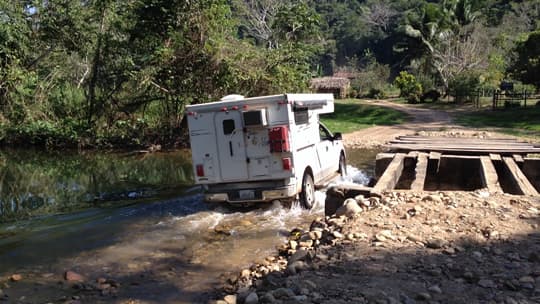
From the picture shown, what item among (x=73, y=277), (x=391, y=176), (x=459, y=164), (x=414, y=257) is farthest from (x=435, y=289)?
(x=459, y=164)

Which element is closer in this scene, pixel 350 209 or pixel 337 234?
pixel 337 234

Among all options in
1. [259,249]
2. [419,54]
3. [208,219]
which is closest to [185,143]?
[208,219]

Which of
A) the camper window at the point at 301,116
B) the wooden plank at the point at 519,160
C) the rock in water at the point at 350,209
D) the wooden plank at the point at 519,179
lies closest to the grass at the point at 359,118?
the camper window at the point at 301,116

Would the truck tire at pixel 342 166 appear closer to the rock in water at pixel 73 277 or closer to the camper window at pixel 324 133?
the camper window at pixel 324 133

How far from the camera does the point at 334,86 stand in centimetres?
6044

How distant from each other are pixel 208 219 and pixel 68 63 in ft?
64.5

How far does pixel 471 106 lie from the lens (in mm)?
37625

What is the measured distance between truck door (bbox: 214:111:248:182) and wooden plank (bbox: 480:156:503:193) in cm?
457

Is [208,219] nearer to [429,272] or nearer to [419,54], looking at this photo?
[429,272]

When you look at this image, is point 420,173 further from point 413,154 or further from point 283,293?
point 283,293

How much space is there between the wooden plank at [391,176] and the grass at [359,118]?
1561 cm

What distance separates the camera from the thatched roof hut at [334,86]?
2346 inches

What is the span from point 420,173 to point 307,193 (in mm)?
2449

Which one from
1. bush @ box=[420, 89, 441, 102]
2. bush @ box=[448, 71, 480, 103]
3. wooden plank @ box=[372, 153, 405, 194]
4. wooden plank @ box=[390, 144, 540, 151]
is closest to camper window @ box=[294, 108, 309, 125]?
wooden plank @ box=[372, 153, 405, 194]
